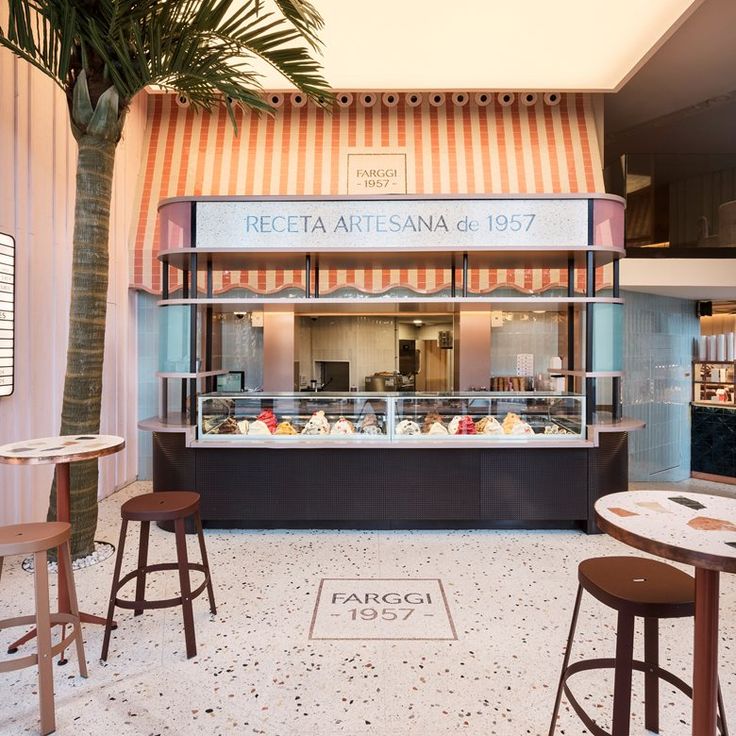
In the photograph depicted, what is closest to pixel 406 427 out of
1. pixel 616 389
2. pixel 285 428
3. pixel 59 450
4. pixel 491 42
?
pixel 285 428

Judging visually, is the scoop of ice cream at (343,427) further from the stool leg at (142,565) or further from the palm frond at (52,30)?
the palm frond at (52,30)

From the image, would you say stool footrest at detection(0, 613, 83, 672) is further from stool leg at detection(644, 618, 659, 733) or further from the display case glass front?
the display case glass front

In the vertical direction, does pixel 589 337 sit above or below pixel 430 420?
above

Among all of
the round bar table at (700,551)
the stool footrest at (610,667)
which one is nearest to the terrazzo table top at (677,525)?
the round bar table at (700,551)

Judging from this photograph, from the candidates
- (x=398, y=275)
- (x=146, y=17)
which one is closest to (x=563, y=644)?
(x=398, y=275)

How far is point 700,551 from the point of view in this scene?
152 centimetres

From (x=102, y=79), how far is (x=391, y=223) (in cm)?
227

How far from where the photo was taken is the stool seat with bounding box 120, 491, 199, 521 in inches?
103

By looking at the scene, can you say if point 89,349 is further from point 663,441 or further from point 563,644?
point 663,441

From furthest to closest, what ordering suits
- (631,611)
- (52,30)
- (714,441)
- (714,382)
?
(714,382) → (714,441) → (52,30) → (631,611)

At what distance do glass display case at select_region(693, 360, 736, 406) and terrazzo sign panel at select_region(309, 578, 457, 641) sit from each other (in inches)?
201

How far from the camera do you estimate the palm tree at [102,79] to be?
10.9 feet

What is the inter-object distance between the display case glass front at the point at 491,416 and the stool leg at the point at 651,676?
91.7 inches

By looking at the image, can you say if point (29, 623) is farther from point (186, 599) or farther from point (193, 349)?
point (193, 349)
